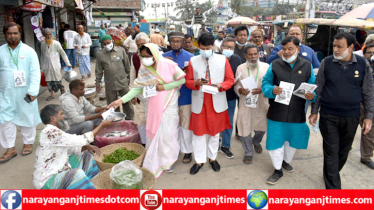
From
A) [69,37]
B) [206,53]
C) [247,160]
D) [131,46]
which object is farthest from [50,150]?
[69,37]

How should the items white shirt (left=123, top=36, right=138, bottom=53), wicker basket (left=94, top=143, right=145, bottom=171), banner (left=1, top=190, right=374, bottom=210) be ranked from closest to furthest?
banner (left=1, top=190, right=374, bottom=210), wicker basket (left=94, top=143, right=145, bottom=171), white shirt (left=123, top=36, right=138, bottom=53)

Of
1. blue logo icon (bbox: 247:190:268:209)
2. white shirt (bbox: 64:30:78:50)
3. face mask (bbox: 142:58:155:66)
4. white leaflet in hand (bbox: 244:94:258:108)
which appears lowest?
blue logo icon (bbox: 247:190:268:209)

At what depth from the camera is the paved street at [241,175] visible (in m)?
3.48

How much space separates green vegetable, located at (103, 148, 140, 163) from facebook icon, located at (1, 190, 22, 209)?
1346 mm

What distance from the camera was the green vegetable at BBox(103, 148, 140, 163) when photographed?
377 cm

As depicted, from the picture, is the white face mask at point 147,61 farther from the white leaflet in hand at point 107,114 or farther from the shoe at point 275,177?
the shoe at point 275,177

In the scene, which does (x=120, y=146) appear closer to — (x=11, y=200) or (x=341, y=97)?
(x=11, y=200)

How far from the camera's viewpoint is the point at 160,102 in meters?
3.56

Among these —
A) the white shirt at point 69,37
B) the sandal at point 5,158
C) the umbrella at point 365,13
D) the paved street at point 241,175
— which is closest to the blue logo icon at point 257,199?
the paved street at point 241,175

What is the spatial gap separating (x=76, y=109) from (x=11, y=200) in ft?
5.88

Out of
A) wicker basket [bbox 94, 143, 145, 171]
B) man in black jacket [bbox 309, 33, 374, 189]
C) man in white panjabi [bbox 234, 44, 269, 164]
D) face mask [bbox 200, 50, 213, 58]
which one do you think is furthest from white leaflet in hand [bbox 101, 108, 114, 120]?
man in black jacket [bbox 309, 33, 374, 189]

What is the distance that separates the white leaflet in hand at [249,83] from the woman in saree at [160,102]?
818 millimetres

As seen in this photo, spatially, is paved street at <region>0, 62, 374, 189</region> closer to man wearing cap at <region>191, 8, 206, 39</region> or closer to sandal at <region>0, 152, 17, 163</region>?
sandal at <region>0, 152, 17, 163</region>

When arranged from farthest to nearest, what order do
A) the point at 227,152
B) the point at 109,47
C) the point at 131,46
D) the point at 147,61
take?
the point at 131,46, the point at 109,47, the point at 227,152, the point at 147,61
